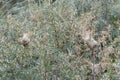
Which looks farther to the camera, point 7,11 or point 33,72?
point 7,11

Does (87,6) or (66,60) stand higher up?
(87,6)

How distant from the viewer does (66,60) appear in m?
3.91

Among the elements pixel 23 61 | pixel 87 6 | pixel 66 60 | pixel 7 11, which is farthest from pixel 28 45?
pixel 7 11

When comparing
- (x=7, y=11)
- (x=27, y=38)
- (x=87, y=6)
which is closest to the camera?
(x=27, y=38)

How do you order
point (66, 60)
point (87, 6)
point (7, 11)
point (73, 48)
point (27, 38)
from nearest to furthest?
point (27, 38) → point (66, 60) → point (73, 48) → point (87, 6) → point (7, 11)

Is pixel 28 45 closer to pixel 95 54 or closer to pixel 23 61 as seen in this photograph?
pixel 23 61

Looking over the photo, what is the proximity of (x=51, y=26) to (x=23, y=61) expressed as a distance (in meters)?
0.70

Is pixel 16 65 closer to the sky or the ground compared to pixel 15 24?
closer to the ground

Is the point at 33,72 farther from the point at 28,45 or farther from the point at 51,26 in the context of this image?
the point at 51,26

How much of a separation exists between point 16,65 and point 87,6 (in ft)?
8.56

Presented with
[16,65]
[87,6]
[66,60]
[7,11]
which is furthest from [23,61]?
[7,11]

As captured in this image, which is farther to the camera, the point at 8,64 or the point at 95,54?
the point at 95,54

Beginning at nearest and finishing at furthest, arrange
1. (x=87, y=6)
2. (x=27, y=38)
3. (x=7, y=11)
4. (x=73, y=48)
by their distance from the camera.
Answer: (x=27, y=38) → (x=73, y=48) → (x=87, y=6) → (x=7, y=11)

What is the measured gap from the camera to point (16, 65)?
3.80m
